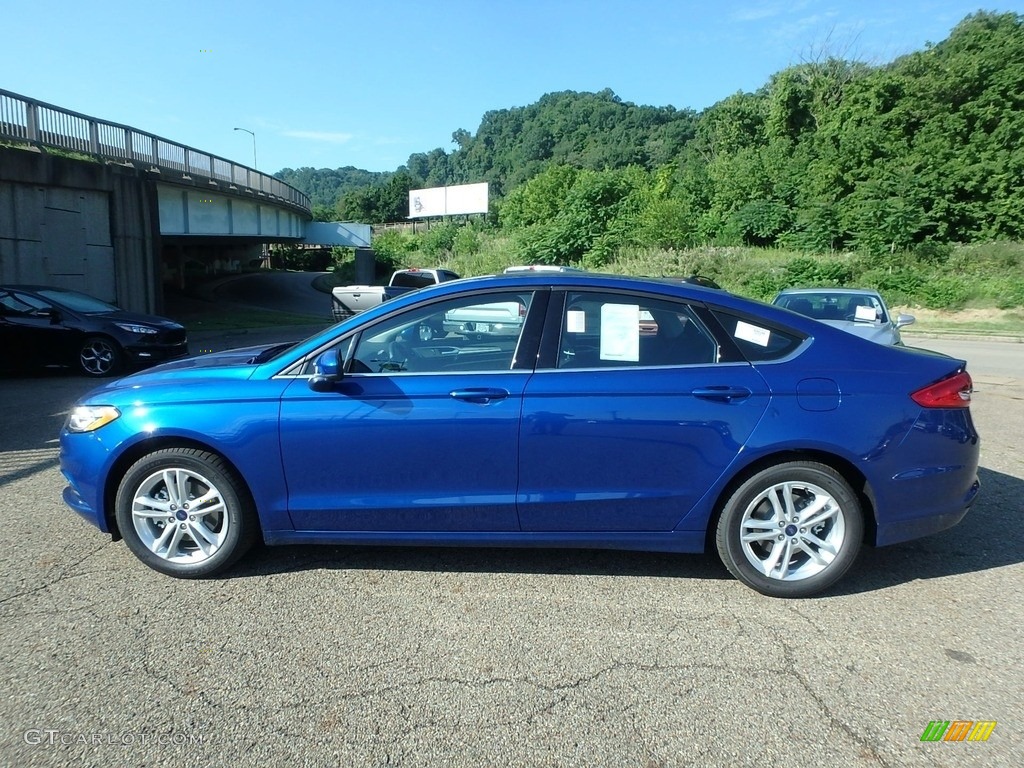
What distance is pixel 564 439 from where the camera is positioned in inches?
146

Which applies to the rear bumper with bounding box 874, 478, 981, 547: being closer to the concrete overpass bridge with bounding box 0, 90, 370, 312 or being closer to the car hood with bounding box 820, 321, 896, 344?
the car hood with bounding box 820, 321, 896, 344

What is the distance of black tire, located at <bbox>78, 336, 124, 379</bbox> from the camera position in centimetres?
1117

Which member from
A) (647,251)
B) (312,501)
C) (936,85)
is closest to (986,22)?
(936,85)

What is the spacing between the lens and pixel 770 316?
12.9 feet

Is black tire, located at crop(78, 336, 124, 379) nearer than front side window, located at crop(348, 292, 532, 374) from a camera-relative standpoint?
No

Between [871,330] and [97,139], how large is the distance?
18.4m

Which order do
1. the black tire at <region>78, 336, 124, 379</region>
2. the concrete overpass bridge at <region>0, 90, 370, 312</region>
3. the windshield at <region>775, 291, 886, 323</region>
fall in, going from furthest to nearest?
the concrete overpass bridge at <region>0, 90, 370, 312</region> → the black tire at <region>78, 336, 124, 379</region> → the windshield at <region>775, 291, 886, 323</region>

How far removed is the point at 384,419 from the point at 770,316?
2.13 meters

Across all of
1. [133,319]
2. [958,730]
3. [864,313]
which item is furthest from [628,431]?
[133,319]

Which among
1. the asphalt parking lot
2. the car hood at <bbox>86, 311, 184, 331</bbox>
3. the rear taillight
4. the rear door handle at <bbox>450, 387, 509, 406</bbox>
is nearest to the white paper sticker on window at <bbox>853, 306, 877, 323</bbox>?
the asphalt parking lot

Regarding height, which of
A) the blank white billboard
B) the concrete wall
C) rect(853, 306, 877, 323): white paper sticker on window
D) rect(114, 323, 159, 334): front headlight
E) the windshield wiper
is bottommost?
rect(114, 323, 159, 334): front headlight

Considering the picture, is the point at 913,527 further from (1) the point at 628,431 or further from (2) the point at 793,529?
(1) the point at 628,431

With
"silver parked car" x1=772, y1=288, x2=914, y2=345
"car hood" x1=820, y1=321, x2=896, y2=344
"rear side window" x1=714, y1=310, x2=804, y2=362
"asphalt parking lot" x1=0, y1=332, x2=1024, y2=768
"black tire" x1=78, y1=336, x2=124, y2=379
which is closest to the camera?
"asphalt parking lot" x1=0, y1=332, x2=1024, y2=768

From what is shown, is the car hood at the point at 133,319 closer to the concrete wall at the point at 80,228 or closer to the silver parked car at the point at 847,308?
the concrete wall at the point at 80,228
